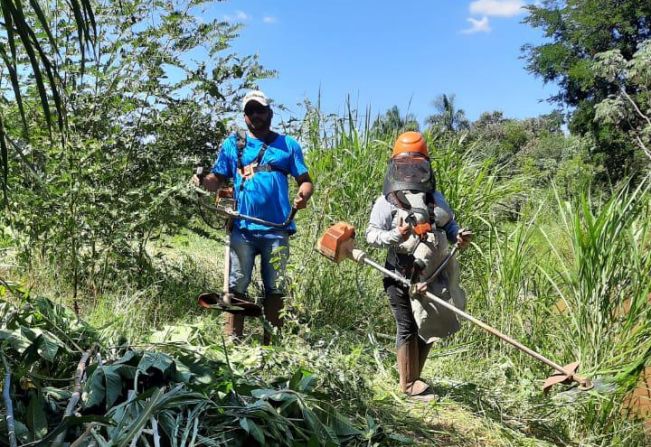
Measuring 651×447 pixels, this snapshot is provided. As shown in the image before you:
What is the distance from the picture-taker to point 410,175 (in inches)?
131

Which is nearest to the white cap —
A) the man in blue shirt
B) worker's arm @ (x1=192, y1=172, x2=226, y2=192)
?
the man in blue shirt

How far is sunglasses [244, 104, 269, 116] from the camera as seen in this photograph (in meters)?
3.82

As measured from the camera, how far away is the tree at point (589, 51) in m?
16.5

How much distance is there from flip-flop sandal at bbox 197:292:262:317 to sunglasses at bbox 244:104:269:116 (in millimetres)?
1121

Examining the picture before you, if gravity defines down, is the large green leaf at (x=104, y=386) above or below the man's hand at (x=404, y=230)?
below

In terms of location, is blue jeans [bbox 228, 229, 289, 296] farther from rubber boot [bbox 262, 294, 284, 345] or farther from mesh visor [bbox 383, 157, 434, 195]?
mesh visor [bbox 383, 157, 434, 195]

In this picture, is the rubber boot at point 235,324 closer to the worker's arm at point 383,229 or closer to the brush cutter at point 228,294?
the brush cutter at point 228,294

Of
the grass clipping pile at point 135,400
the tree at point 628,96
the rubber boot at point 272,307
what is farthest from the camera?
the tree at point 628,96

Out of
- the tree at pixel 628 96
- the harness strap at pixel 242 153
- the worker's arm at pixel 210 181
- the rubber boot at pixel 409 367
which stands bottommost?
the rubber boot at pixel 409 367

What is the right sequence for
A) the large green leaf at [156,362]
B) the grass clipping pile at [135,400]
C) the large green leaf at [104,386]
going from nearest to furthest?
the grass clipping pile at [135,400] → the large green leaf at [104,386] → the large green leaf at [156,362]

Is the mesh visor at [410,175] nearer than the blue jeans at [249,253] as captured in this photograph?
Yes

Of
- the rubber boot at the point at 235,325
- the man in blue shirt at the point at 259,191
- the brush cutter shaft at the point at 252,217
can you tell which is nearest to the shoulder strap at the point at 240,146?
the man in blue shirt at the point at 259,191

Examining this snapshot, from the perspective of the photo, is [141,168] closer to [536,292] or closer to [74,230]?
[74,230]

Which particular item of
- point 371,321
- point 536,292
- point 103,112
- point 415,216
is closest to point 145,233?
point 103,112
